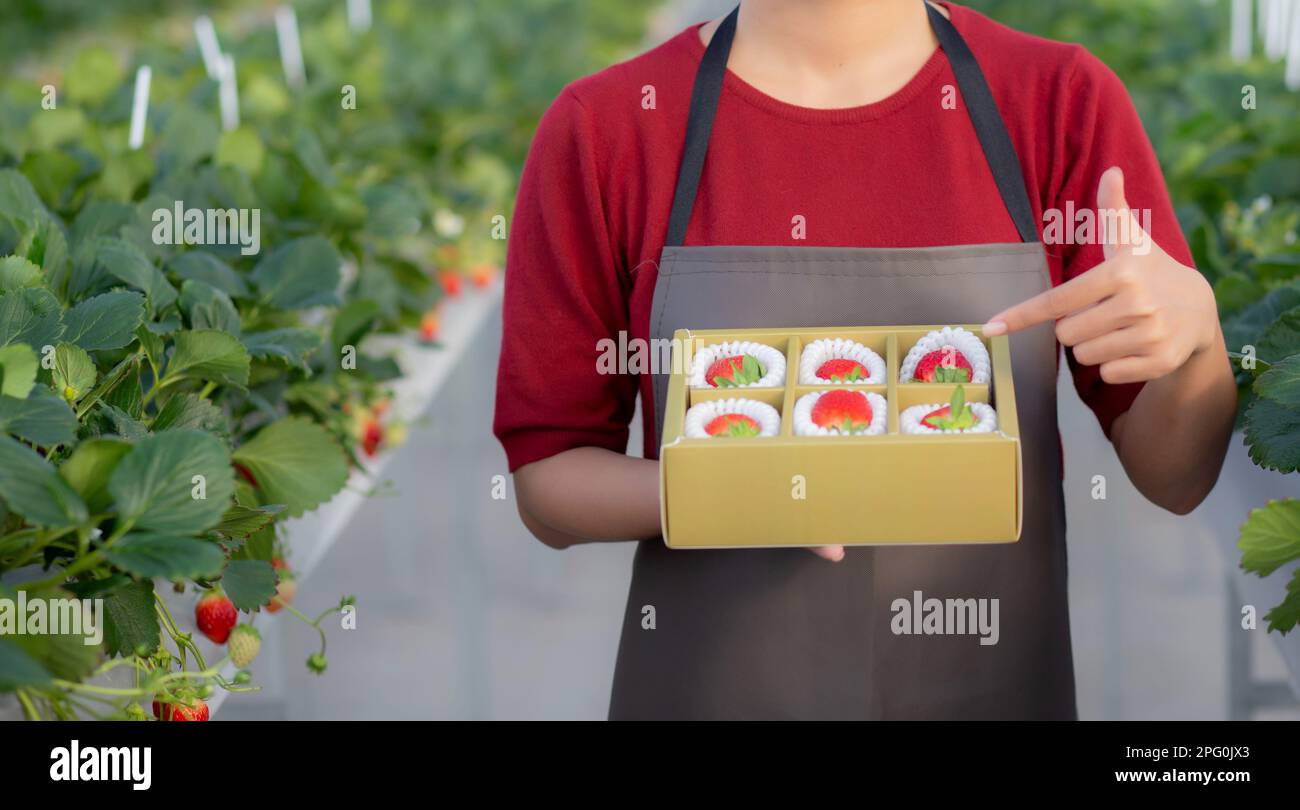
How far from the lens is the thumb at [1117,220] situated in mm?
1131

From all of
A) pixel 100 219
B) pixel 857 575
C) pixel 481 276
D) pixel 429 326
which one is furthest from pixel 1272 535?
pixel 481 276

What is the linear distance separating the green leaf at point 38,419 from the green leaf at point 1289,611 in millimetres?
983

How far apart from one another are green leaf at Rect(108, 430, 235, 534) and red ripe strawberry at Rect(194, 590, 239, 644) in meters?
0.53

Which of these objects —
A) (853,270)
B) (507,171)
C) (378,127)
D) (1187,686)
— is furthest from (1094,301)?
(507,171)

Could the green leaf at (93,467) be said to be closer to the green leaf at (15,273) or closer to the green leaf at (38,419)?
the green leaf at (38,419)

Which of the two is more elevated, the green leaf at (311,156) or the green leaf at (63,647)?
the green leaf at (311,156)

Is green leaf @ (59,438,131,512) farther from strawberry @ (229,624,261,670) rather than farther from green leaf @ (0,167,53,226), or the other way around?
green leaf @ (0,167,53,226)

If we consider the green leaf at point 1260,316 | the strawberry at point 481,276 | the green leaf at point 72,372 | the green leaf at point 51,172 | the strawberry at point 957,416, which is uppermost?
the strawberry at point 481,276

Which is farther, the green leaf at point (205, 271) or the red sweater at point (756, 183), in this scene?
the green leaf at point (205, 271)

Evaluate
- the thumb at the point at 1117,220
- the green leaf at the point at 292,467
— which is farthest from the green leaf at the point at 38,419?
the thumb at the point at 1117,220

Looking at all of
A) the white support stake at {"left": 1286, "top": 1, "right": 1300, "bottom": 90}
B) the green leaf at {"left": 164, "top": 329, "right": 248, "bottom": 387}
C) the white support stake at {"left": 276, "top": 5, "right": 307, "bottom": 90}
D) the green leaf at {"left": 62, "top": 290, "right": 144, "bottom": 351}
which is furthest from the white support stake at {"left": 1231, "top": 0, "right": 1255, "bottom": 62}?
the green leaf at {"left": 62, "top": 290, "right": 144, "bottom": 351}

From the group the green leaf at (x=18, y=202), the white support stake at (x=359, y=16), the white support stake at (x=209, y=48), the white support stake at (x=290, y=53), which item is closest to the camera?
the green leaf at (x=18, y=202)

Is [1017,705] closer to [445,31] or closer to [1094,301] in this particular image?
[1094,301]

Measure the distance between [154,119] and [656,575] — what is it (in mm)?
1600
